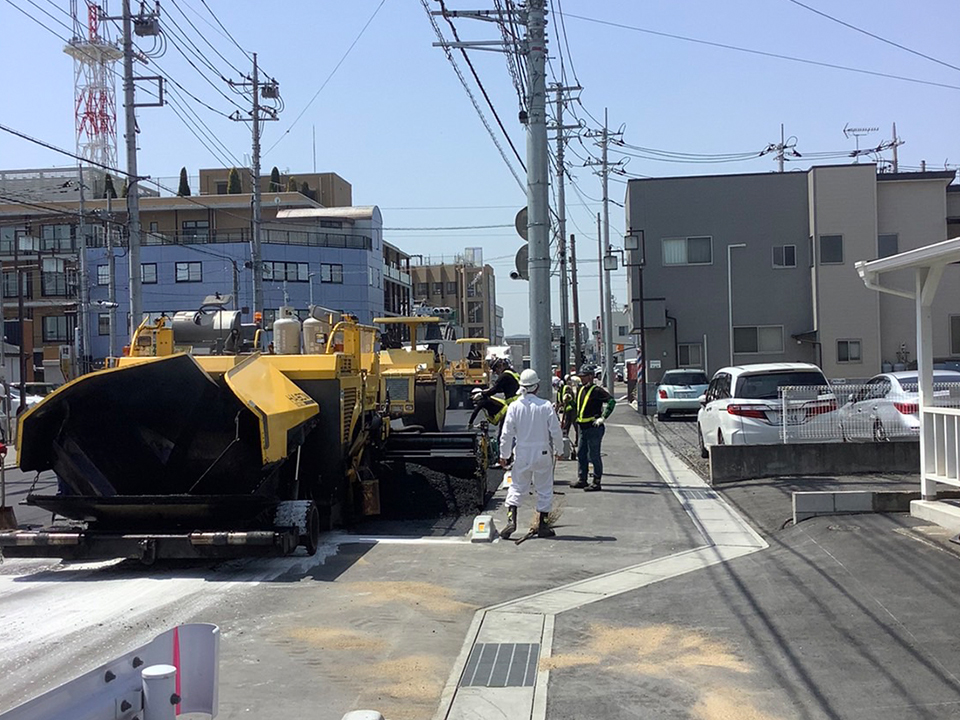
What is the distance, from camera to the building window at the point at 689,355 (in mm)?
36719

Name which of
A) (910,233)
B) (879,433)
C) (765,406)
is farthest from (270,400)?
(910,233)

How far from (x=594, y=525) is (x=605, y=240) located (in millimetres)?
33553

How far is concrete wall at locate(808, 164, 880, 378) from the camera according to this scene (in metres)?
35.3

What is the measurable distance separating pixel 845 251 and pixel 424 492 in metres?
27.3

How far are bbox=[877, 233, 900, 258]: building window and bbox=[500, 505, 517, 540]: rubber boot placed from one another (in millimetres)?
29213

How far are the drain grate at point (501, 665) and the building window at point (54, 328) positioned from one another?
62968 mm

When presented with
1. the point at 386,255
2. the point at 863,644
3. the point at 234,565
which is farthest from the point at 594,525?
the point at 386,255

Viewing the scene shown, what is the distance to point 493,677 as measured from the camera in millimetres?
6035

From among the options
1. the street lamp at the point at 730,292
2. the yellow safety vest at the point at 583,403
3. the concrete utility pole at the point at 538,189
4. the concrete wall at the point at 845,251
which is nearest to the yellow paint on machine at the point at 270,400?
the yellow safety vest at the point at 583,403

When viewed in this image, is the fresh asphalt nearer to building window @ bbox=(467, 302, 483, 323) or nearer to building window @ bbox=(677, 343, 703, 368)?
building window @ bbox=(677, 343, 703, 368)

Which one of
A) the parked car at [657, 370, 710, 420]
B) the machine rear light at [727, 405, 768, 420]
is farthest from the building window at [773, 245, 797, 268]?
the machine rear light at [727, 405, 768, 420]

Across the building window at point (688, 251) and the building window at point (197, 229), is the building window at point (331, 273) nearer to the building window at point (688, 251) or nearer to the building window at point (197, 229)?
the building window at point (197, 229)

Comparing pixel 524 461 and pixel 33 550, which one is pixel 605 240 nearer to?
pixel 524 461

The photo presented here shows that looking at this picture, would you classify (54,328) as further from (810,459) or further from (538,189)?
(810,459)
